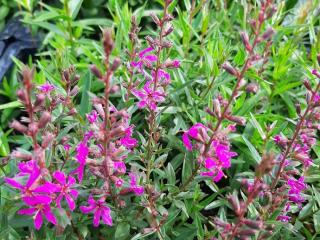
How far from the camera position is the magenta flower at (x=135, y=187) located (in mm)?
1908

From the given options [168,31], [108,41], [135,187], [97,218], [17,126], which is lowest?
[97,218]

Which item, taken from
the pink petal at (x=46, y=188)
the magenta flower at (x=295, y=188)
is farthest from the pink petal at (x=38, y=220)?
the magenta flower at (x=295, y=188)

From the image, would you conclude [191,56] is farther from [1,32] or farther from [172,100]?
[1,32]

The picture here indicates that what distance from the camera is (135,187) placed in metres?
1.91

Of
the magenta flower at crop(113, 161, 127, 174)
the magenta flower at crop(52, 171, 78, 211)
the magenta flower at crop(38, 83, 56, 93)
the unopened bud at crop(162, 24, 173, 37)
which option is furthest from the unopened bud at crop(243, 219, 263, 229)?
the magenta flower at crop(38, 83, 56, 93)

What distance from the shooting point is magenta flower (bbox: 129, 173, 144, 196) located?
75.1 inches

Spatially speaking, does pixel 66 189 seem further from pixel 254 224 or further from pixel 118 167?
pixel 254 224

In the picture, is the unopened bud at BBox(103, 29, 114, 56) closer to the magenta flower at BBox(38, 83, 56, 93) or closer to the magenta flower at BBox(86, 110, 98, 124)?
the magenta flower at BBox(86, 110, 98, 124)

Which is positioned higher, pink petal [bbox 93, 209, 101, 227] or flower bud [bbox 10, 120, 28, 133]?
flower bud [bbox 10, 120, 28, 133]

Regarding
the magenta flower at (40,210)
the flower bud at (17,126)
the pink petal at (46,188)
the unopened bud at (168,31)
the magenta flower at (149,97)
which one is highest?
the unopened bud at (168,31)

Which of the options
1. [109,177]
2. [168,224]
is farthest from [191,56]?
[109,177]

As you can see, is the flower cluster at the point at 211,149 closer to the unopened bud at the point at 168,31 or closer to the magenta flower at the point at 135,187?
the magenta flower at the point at 135,187

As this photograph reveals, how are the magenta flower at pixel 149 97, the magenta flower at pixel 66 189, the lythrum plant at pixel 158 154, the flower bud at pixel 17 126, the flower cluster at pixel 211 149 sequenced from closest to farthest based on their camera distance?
the flower bud at pixel 17 126 → the lythrum plant at pixel 158 154 → the magenta flower at pixel 66 189 → the flower cluster at pixel 211 149 → the magenta flower at pixel 149 97

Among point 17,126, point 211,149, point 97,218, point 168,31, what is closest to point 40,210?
point 97,218
